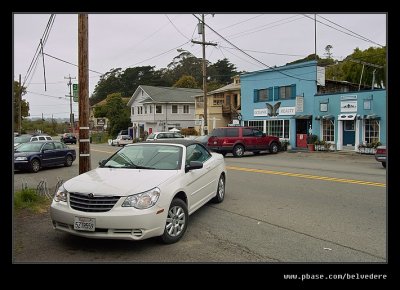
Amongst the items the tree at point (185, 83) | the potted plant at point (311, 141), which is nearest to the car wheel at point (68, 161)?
the potted plant at point (311, 141)

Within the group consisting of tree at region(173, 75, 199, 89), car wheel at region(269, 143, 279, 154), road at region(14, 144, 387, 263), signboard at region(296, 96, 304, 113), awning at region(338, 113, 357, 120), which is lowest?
road at region(14, 144, 387, 263)

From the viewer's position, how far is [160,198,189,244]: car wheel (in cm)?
538

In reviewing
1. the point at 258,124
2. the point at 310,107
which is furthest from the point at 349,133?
the point at 258,124

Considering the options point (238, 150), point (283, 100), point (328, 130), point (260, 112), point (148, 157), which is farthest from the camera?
point (260, 112)

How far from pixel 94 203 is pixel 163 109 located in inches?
1804

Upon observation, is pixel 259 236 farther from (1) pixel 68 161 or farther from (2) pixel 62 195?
(1) pixel 68 161

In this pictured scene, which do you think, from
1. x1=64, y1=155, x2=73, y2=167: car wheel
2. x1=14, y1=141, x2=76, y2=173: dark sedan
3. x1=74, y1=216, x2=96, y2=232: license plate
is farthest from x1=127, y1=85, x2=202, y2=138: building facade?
x1=74, y1=216, x2=96, y2=232: license plate

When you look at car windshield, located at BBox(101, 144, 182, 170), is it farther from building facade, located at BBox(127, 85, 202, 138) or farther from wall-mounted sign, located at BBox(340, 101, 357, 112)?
building facade, located at BBox(127, 85, 202, 138)

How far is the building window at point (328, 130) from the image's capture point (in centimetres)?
2555

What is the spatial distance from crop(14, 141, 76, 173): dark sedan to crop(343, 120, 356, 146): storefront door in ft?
58.6

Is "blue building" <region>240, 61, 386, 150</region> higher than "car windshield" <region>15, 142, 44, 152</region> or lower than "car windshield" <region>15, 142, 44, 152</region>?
higher

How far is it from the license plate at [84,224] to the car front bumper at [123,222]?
41 mm

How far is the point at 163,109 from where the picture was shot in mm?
50344

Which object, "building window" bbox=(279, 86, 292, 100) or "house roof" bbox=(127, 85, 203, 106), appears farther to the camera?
"house roof" bbox=(127, 85, 203, 106)
